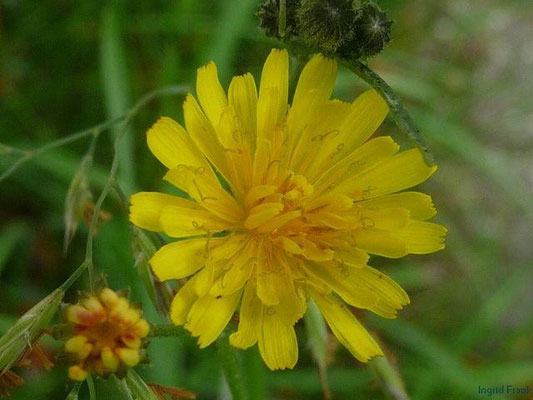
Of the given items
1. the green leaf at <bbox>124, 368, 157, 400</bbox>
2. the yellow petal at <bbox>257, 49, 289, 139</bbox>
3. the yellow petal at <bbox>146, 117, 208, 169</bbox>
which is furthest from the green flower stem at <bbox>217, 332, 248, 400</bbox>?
the yellow petal at <bbox>257, 49, 289, 139</bbox>

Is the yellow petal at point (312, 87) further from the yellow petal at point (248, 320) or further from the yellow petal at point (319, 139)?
the yellow petal at point (248, 320)

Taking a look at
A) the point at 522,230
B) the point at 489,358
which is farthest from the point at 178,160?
the point at 522,230

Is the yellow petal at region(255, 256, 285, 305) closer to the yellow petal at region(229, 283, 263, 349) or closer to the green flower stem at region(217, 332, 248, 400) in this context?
the yellow petal at region(229, 283, 263, 349)

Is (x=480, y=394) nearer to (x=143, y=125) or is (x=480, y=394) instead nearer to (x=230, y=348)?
(x=230, y=348)

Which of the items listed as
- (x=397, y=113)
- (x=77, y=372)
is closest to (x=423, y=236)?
(x=397, y=113)

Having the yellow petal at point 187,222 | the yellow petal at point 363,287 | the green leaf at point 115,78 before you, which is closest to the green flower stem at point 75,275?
the yellow petal at point 187,222

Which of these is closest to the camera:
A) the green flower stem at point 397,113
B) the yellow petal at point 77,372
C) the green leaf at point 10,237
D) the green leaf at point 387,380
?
the yellow petal at point 77,372
